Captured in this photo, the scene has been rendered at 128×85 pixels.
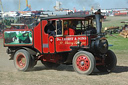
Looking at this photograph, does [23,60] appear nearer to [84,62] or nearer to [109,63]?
[84,62]

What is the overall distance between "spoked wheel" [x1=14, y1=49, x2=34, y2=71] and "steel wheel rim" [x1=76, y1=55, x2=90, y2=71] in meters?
1.97

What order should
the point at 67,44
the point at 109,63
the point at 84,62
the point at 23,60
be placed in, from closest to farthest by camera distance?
the point at 84,62, the point at 67,44, the point at 109,63, the point at 23,60

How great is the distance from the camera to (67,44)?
956 centimetres

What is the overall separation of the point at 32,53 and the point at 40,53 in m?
0.29

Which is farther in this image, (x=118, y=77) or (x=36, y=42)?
(x=36, y=42)

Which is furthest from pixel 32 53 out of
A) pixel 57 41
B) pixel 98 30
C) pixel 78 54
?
pixel 98 30

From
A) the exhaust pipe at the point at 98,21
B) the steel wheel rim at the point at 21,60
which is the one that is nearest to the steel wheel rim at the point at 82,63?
the exhaust pipe at the point at 98,21

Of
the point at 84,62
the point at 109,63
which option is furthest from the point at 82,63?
the point at 109,63

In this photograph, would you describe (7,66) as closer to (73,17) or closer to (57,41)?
(57,41)

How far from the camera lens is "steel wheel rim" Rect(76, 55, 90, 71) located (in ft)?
29.6

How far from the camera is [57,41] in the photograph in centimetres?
970

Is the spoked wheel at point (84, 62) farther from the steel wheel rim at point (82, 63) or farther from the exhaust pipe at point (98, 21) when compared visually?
the exhaust pipe at point (98, 21)

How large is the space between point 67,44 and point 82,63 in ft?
2.93

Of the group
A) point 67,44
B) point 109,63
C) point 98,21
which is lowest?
point 109,63
